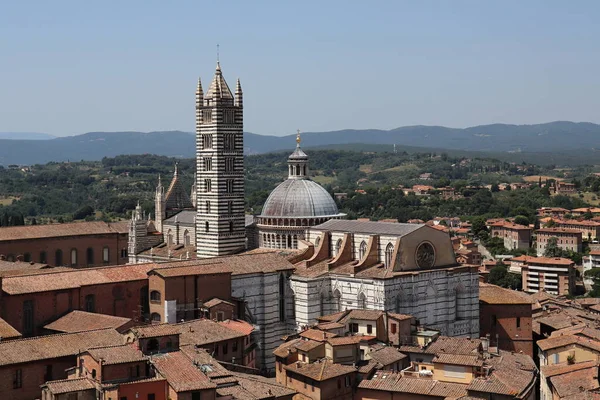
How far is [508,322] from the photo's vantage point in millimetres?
48094

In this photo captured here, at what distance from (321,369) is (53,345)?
31.9 ft

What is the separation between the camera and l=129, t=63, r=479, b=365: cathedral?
148 ft

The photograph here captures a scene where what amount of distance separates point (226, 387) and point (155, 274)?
11.2 meters

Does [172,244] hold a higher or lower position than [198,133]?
lower

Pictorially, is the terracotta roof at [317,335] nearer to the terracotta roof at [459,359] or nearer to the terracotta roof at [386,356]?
the terracotta roof at [386,356]

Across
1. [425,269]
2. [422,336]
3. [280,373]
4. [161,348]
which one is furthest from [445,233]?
[161,348]

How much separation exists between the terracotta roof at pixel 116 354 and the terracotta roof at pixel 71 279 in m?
Answer: 8.62

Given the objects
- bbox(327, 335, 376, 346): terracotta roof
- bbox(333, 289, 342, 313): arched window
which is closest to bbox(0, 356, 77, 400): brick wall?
bbox(327, 335, 376, 346): terracotta roof

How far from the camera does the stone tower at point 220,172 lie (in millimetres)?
52156

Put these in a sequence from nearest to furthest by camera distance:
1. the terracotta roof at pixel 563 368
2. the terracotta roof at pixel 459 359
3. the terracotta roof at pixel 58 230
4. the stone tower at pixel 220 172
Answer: the terracotta roof at pixel 459 359 → the terracotta roof at pixel 563 368 → the stone tower at pixel 220 172 → the terracotta roof at pixel 58 230

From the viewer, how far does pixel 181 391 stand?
30.4 m

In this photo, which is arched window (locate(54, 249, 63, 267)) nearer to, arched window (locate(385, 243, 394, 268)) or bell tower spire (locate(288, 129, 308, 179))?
bell tower spire (locate(288, 129, 308, 179))

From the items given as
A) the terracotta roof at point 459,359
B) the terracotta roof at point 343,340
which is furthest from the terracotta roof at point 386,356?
the terracotta roof at point 459,359

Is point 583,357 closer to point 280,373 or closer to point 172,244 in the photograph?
point 280,373
